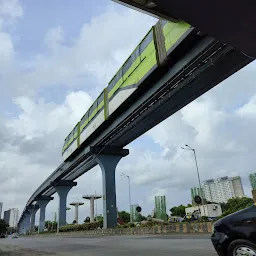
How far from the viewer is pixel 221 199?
86.4m

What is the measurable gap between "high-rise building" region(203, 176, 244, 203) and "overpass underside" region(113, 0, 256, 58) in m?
82.9

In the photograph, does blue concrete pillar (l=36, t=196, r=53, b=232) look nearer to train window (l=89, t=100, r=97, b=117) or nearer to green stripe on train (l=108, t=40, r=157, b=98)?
train window (l=89, t=100, r=97, b=117)

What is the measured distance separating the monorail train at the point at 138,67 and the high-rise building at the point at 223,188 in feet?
200

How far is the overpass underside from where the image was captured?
186 inches

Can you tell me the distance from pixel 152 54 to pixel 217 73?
15.5 ft

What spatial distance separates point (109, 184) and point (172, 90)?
18797 millimetres

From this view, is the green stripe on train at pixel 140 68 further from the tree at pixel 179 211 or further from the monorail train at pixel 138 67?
the tree at pixel 179 211

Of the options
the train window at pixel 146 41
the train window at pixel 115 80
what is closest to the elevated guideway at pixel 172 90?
the train window at pixel 146 41

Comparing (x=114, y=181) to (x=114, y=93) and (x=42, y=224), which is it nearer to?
(x=114, y=93)

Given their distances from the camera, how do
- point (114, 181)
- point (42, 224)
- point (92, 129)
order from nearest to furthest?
point (92, 129) < point (114, 181) < point (42, 224)

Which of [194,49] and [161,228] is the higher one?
[194,49]

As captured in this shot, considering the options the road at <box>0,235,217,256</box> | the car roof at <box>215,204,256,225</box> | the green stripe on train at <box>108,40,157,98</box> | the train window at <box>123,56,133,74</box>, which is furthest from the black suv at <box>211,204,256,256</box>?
the train window at <box>123,56,133,74</box>

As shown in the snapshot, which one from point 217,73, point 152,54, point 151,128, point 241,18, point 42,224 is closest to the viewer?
point 241,18

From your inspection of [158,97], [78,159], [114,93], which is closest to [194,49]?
[158,97]
